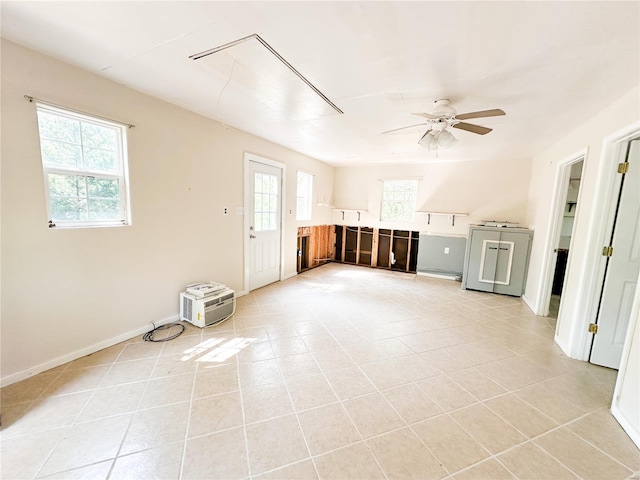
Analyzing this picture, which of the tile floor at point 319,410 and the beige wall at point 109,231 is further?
the beige wall at point 109,231

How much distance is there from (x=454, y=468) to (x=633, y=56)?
8.87 feet

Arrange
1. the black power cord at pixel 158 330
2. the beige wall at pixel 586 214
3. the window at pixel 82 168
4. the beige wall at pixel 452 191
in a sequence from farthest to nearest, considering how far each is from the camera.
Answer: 1. the beige wall at pixel 452 191
2. the black power cord at pixel 158 330
3. the beige wall at pixel 586 214
4. the window at pixel 82 168

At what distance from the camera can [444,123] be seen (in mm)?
2488

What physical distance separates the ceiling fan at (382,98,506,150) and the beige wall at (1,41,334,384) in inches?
93.9

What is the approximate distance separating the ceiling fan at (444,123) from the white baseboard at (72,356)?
3.35 meters

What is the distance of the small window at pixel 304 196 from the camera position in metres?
5.32

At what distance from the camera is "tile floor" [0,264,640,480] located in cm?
139

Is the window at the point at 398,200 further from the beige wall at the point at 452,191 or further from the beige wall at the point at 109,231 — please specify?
the beige wall at the point at 109,231

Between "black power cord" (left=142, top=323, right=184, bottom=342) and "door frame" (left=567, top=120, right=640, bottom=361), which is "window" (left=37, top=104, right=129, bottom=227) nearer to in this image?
"black power cord" (left=142, top=323, right=184, bottom=342)

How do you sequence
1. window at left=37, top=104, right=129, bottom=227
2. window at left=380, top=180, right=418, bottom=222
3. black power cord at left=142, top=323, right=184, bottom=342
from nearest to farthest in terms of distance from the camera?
window at left=37, top=104, right=129, bottom=227 < black power cord at left=142, top=323, right=184, bottom=342 < window at left=380, top=180, right=418, bottom=222

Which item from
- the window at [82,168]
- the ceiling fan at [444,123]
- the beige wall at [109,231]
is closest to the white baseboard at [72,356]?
the beige wall at [109,231]

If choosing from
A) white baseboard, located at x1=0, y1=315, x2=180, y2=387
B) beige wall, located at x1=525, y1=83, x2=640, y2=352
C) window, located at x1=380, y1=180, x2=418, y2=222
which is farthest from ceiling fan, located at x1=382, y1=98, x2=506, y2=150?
white baseboard, located at x1=0, y1=315, x2=180, y2=387

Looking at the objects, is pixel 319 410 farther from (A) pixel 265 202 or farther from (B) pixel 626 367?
(A) pixel 265 202

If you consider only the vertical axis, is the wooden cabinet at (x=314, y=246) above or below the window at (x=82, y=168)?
below
